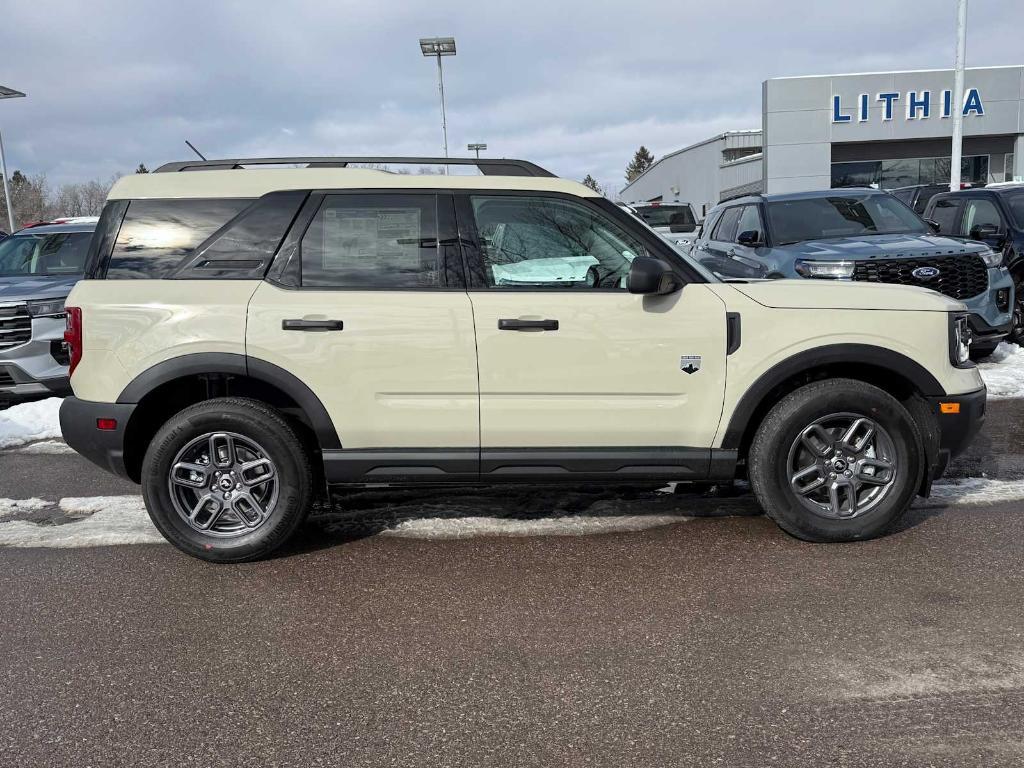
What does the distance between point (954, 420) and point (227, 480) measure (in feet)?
11.8

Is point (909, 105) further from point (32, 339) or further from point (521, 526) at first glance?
point (521, 526)

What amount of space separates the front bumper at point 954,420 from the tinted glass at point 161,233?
11.8 ft

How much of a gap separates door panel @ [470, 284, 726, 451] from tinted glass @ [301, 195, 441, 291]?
370 mm

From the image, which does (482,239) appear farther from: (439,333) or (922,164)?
(922,164)

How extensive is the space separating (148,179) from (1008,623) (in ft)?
14.2

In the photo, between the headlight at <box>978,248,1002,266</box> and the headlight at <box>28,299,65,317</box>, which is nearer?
the headlight at <box>28,299,65,317</box>

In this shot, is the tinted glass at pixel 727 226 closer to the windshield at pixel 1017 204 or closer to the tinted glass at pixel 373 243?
the windshield at pixel 1017 204

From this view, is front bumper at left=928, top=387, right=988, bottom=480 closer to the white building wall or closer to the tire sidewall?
the tire sidewall

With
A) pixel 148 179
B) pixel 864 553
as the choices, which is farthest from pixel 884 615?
pixel 148 179

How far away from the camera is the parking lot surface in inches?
109

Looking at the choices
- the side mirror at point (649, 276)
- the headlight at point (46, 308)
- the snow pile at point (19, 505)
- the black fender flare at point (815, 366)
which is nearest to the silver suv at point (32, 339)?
the headlight at point (46, 308)

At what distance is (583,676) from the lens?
125 inches

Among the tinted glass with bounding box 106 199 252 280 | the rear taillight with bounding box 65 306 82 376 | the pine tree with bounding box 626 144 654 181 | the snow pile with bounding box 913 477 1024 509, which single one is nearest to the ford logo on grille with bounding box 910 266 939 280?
the snow pile with bounding box 913 477 1024 509

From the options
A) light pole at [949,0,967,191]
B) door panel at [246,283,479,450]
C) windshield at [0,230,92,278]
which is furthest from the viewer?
light pole at [949,0,967,191]
